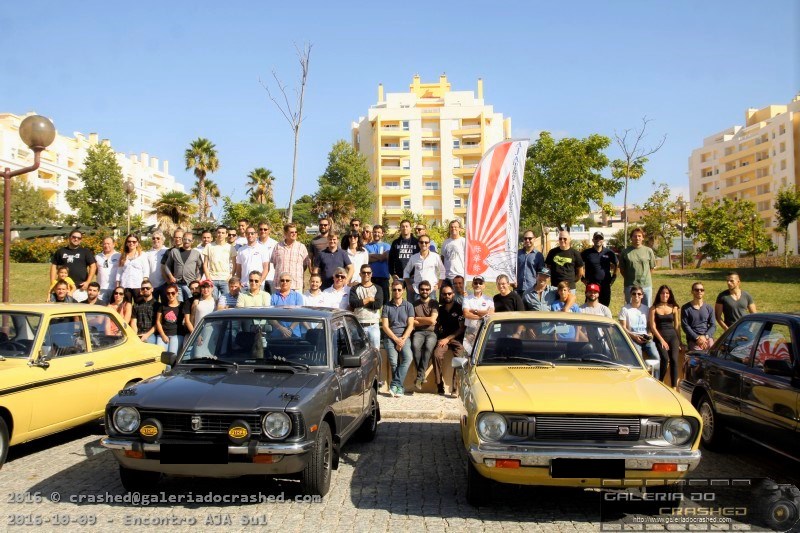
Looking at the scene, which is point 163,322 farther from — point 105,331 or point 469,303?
point 469,303

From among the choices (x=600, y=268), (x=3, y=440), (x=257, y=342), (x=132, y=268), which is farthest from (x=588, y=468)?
(x=132, y=268)

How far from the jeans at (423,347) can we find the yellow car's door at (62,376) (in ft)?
16.4

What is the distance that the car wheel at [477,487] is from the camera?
542 centimetres

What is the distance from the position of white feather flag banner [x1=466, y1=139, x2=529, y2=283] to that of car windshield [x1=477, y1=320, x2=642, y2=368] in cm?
500

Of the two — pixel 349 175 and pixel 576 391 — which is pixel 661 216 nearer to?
pixel 349 175

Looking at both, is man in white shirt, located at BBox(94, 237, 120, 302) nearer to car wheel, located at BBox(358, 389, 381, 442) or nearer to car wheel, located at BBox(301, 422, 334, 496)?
car wheel, located at BBox(358, 389, 381, 442)

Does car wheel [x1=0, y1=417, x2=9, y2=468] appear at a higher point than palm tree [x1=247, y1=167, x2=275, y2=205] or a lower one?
lower

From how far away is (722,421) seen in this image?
7.41m

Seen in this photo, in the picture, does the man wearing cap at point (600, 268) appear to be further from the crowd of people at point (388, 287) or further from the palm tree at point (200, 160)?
the palm tree at point (200, 160)

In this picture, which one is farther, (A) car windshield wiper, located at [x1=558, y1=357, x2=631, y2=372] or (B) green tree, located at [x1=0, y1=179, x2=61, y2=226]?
(B) green tree, located at [x1=0, y1=179, x2=61, y2=226]

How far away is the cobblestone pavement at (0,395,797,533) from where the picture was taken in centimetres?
516

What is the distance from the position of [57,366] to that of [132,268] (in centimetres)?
517

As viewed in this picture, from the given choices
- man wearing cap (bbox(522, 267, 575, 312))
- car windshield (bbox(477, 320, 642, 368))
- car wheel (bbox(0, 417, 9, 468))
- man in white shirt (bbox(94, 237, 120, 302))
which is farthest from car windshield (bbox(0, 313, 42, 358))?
man wearing cap (bbox(522, 267, 575, 312))

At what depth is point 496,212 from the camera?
40.0ft
